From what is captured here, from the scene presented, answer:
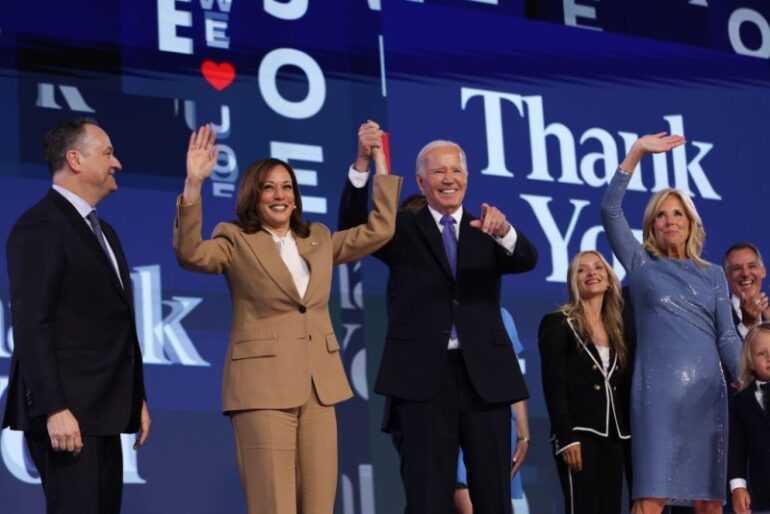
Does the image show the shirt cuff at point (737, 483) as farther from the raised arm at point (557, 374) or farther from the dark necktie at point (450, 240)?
the dark necktie at point (450, 240)

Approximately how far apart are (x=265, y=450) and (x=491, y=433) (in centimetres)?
65

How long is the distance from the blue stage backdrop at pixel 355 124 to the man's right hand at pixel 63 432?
1.79 meters

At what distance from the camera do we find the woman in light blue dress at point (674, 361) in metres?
4.03

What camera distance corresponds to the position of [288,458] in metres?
3.29

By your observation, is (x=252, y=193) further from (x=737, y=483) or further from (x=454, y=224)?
(x=737, y=483)

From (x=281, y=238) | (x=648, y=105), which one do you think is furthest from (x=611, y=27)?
(x=281, y=238)

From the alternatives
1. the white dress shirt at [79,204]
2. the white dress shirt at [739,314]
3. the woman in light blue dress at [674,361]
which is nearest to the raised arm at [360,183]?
the white dress shirt at [79,204]

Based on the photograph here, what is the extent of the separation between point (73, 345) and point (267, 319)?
0.53m

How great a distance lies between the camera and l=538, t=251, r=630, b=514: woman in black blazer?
4500 millimetres

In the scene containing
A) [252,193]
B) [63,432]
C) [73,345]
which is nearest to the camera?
[63,432]

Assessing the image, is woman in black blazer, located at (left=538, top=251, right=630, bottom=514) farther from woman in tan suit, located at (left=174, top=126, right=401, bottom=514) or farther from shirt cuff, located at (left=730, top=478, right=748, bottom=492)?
woman in tan suit, located at (left=174, top=126, right=401, bottom=514)

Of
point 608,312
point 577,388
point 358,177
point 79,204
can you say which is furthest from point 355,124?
point 79,204

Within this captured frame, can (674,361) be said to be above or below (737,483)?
above

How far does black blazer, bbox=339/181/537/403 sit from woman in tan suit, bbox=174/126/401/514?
0.20 m
